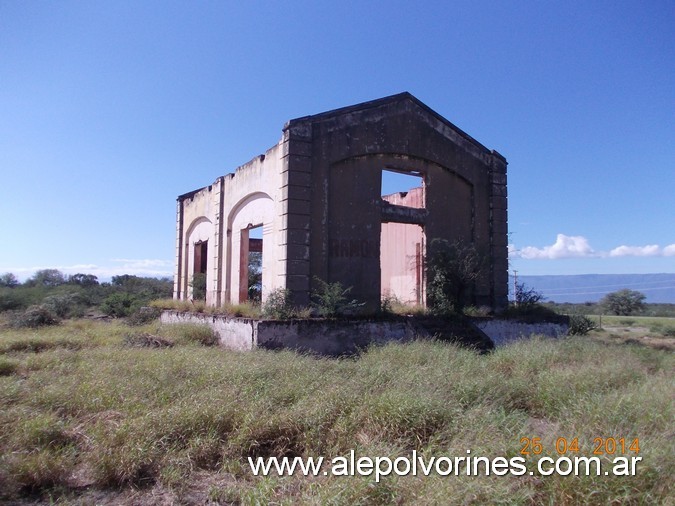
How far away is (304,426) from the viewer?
521 centimetres

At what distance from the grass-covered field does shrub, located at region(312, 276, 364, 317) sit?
335cm

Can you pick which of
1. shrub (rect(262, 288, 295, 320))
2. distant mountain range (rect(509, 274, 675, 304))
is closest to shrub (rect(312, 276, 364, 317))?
shrub (rect(262, 288, 295, 320))

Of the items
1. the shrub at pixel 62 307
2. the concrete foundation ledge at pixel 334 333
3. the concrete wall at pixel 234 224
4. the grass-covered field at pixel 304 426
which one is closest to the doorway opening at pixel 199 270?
the concrete wall at pixel 234 224

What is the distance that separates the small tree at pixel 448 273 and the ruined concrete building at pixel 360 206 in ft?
1.08

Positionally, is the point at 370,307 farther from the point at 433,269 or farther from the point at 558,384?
the point at 558,384

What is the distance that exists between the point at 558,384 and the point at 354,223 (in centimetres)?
666

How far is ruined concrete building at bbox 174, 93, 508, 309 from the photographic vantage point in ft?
38.2

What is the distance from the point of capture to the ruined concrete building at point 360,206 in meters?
11.7

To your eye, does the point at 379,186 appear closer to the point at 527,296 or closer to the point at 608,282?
the point at 527,296

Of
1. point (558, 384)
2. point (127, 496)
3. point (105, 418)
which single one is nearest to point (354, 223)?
point (558, 384)

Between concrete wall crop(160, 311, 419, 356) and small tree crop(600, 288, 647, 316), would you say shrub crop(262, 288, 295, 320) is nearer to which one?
concrete wall crop(160, 311, 419, 356)

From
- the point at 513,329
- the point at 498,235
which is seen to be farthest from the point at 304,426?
the point at 498,235

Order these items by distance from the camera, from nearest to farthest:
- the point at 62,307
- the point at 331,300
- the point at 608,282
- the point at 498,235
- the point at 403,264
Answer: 1. the point at 331,300
2. the point at 498,235
3. the point at 403,264
4. the point at 62,307
5. the point at 608,282

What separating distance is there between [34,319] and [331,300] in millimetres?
9938
